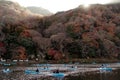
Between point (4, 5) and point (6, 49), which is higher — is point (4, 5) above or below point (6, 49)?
above

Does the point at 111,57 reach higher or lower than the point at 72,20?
lower

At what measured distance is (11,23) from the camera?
149625 mm

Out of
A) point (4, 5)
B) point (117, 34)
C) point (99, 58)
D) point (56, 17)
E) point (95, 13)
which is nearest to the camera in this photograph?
point (99, 58)

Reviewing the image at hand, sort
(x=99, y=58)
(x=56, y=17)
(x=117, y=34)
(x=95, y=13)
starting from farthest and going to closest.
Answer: (x=56, y=17) → (x=95, y=13) → (x=117, y=34) → (x=99, y=58)

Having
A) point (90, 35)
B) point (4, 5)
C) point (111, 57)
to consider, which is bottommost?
point (111, 57)

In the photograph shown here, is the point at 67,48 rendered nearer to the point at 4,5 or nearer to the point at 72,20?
the point at 72,20

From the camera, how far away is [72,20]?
148 metres

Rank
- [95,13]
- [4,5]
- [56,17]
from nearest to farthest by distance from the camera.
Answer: [95,13], [56,17], [4,5]

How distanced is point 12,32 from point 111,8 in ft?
157

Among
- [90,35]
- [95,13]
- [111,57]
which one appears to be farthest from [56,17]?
[111,57]

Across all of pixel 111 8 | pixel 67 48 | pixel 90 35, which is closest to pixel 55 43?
pixel 67 48

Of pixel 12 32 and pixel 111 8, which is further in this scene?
pixel 111 8

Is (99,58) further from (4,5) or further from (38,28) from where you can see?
(4,5)

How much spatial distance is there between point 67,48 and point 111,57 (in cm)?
1759
